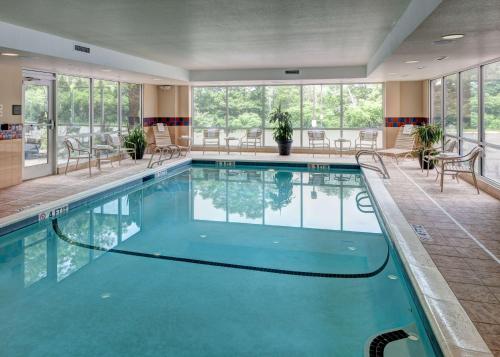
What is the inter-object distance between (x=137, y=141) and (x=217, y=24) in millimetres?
6500

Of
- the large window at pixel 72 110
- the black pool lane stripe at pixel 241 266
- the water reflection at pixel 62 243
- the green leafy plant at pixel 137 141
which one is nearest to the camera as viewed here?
the black pool lane stripe at pixel 241 266

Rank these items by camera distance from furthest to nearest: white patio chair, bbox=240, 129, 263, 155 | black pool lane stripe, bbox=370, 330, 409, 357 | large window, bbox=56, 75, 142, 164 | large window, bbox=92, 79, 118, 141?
white patio chair, bbox=240, 129, 263, 155, large window, bbox=92, 79, 118, 141, large window, bbox=56, 75, 142, 164, black pool lane stripe, bbox=370, 330, 409, 357

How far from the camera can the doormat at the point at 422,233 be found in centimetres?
441

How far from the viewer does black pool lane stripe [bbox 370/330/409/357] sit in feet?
9.05

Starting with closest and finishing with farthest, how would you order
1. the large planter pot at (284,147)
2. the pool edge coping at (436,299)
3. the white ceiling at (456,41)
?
the pool edge coping at (436,299) < the white ceiling at (456,41) < the large planter pot at (284,147)

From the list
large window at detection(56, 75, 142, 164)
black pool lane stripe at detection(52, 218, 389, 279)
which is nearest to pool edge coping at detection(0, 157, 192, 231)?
black pool lane stripe at detection(52, 218, 389, 279)

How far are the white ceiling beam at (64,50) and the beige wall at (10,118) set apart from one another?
3.48 ft

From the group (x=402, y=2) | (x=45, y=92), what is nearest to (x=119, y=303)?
(x=402, y=2)

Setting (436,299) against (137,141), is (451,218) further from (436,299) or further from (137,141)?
(137,141)

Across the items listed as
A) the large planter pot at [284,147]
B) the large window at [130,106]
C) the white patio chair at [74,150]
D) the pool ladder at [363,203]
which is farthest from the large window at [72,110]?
the pool ladder at [363,203]

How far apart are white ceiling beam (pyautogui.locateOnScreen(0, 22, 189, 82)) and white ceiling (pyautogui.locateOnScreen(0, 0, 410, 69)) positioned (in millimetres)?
166

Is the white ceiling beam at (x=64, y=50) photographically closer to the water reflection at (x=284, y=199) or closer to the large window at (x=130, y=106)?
the large window at (x=130, y=106)

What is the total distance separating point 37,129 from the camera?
862 cm

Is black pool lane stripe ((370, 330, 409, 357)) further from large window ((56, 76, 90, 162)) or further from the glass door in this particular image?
large window ((56, 76, 90, 162))
